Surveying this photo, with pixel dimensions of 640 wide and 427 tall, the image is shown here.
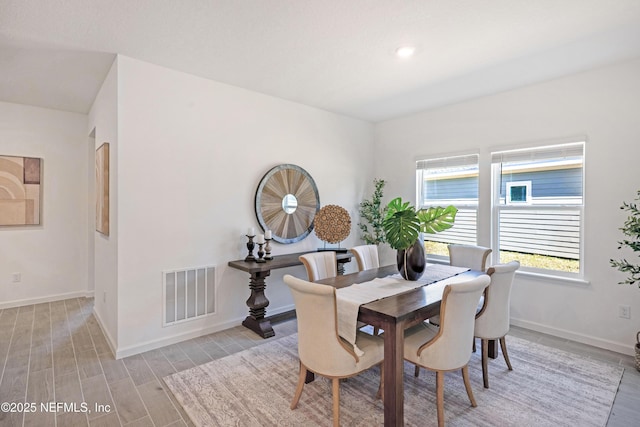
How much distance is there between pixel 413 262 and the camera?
2.66 m

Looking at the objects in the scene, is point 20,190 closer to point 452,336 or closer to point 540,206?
point 452,336

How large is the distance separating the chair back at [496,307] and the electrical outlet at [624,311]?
5.05ft

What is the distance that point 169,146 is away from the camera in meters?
3.18

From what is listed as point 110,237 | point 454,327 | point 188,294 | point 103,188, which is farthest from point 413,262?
point 103,188

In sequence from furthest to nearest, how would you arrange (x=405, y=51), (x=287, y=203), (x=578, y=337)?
1. (x=287, y=203)
2. (x=578, y=337)
3. (x=405, y=51)

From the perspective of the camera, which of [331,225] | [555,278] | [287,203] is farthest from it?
[287,203]

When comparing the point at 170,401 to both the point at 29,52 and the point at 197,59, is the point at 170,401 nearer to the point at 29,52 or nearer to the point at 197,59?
the point at 197,59

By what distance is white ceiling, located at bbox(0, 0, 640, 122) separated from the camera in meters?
2.17

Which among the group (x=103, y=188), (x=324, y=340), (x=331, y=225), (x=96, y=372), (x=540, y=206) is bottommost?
(x=96, y=372)

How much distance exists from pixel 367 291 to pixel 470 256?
66.2 inches

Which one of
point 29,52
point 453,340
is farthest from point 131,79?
point 453,340

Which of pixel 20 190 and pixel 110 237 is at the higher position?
pixel 20 190

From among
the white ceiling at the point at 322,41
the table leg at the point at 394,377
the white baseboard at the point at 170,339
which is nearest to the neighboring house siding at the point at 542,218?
the white ceiling at the point at 322,41

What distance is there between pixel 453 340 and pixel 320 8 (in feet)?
7.57
